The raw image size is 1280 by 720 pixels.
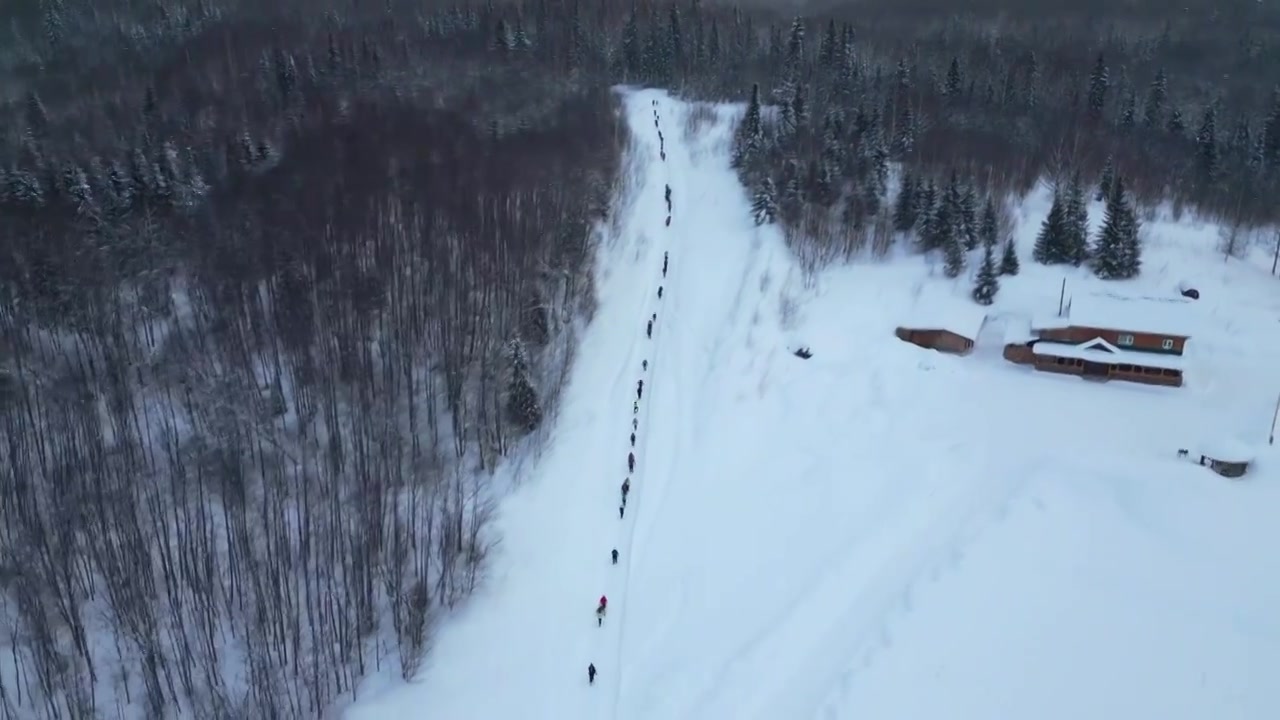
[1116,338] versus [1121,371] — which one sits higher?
[1116,338]

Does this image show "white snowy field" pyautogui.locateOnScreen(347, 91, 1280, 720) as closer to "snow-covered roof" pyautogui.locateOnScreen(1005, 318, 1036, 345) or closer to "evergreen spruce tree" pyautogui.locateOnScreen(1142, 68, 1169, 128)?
"snow-covered roof" pyautogui.locateOnScreen(1005, 318, 1036, 345)

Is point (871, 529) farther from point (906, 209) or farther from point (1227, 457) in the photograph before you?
point (906, 209)

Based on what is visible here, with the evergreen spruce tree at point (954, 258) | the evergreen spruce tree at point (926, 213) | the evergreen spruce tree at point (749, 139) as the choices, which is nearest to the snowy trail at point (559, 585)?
the evergreen spruce tree at point (954, 258)

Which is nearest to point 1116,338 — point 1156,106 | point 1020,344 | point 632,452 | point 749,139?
point 1020,344

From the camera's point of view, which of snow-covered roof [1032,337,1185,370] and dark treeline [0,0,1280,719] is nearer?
dark treeline [0,0,1280,719]

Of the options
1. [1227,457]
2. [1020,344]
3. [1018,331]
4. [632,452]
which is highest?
[1018,331]

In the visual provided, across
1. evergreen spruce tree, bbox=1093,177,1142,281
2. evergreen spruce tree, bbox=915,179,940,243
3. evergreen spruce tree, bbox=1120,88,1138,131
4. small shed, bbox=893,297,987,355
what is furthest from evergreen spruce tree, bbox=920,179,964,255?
evergreen spruce tree, bbox=1120,88,1138,131
